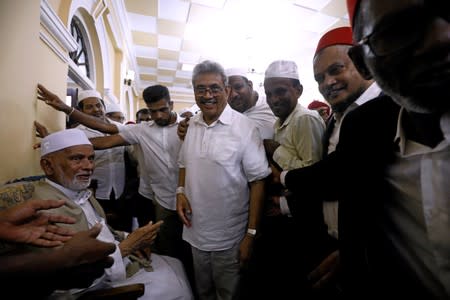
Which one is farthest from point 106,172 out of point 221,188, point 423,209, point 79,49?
point 423,209

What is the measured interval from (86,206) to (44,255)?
26.8 inches

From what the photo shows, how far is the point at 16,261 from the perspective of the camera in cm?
87

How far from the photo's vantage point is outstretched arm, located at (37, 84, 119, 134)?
1672 mm

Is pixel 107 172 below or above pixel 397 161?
below

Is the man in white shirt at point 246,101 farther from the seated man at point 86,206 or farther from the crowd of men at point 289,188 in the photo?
the seated man at point 86,206

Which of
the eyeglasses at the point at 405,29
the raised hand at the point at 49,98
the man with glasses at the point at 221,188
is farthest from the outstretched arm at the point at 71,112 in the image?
the eyeglasses at the point at 405,29

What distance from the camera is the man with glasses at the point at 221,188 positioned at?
146 cm

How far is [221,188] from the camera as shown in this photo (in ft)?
4.78

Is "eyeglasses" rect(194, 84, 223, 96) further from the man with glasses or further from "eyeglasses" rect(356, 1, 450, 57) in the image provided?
"eyeglasses" rect(356, 1, 450, 57)

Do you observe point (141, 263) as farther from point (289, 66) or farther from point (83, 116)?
point (289, 66)

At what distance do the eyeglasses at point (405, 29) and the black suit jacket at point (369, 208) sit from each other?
274 millimetres

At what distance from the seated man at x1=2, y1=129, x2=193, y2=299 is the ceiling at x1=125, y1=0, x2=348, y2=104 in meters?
3.35

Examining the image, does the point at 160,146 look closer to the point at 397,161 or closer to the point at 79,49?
the point at 397,161

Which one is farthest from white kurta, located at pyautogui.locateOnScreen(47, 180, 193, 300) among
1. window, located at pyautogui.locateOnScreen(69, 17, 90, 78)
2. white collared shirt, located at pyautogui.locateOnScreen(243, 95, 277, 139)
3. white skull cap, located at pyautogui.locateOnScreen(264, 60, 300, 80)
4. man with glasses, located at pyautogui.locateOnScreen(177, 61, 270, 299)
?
window, located at pyautogui.locateOnScreen(69, 17, 90, 78)
